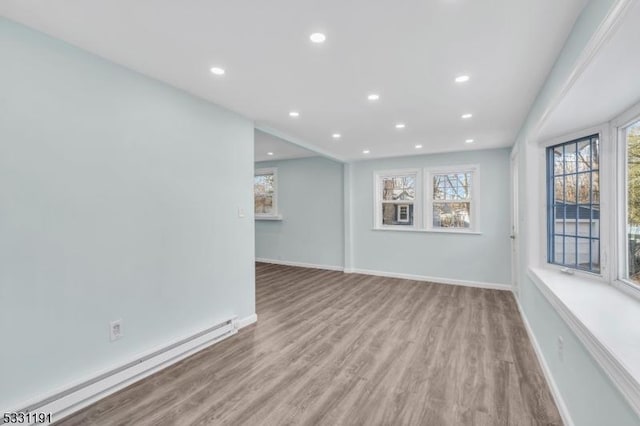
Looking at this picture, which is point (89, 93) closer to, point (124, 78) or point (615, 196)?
point (124, 78)

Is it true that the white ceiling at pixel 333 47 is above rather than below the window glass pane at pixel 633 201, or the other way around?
above

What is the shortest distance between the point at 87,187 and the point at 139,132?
1.96ft

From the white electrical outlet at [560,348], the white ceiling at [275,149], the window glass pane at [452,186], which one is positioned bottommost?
the white electrical outlet at [560,348]

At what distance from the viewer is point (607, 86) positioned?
5.50ft

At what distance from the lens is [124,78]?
2377 millimetres

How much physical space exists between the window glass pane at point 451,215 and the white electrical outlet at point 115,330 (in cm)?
506

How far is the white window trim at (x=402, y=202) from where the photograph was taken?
588 cm

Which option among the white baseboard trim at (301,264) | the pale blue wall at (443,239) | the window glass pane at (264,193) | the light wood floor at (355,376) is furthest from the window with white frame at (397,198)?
the window glass pane at (264,193)

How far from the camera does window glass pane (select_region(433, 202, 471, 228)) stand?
5.54 m

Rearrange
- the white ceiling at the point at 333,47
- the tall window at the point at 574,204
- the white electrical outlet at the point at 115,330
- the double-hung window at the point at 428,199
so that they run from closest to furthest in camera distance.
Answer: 1. the white ceiling at the point at 333,47
2. the white electrical outlet at the point at 115,330
3. the tall window at the point at 574,204
4. the double-hung window at the point at 428,199

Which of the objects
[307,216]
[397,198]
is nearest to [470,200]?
[397,198]

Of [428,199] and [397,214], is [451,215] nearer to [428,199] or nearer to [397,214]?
[428,199]

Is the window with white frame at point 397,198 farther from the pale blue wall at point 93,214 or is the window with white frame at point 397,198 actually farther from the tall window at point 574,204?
the pale blue wall at point 93,214

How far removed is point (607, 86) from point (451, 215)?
13.6ft
